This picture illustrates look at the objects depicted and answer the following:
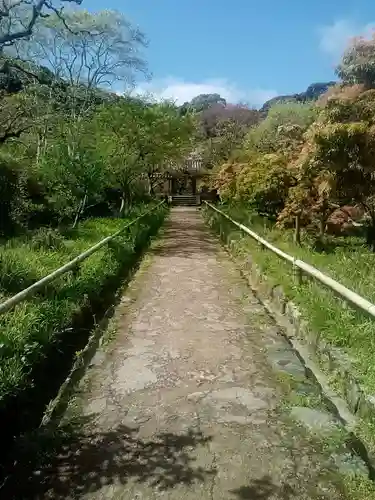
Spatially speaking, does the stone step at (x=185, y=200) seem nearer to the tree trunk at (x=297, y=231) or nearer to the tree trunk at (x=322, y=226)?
the tree trunk at (x=322, y=226)

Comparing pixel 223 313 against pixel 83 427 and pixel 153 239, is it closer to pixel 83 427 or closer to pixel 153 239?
pixel 83 427

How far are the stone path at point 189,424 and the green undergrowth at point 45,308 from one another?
1.63ft

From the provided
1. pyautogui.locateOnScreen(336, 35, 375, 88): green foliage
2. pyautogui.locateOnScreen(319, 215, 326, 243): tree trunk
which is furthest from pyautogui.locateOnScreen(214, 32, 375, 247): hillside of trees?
pyautogui.locateOnScreen(336, 35, 375, 88): green foliage

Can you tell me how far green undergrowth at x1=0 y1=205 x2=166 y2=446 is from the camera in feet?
12.8

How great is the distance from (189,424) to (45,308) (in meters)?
2.28

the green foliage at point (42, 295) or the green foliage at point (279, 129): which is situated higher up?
the green foliage at point (279, 129)

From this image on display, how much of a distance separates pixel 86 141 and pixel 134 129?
297cm

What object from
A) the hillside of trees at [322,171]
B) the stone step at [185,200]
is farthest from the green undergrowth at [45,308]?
the stone step at [185,200]

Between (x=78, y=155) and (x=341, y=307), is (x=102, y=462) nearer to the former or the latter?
(x=341, y=307)

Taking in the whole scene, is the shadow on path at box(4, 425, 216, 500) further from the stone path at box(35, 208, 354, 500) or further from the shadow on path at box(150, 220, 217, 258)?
the shadow on path at box(150, 220, 217, 258)

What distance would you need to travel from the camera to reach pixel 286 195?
13961 millimetres

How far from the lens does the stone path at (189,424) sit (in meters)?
2.99

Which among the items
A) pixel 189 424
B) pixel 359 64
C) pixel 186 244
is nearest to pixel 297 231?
pixel 186 244

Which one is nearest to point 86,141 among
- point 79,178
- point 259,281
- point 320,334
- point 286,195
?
point 79,178
